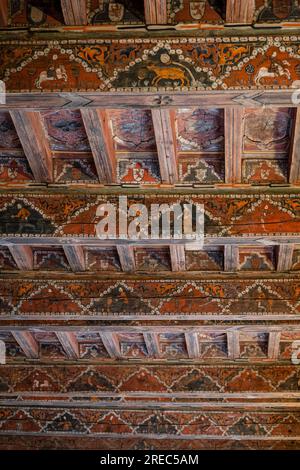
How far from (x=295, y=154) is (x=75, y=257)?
353 cm

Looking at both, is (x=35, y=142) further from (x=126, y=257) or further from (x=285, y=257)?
(x=285, y=257)

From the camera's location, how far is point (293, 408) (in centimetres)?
1446

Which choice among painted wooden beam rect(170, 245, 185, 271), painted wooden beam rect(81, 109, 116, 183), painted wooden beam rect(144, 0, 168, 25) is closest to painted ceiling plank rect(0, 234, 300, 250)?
painted wooden beam rect(170, 245, 185, 271)

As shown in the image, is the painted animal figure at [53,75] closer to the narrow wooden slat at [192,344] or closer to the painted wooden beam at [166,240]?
the painted wooden beam at [166,240]

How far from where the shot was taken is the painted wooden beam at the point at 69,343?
1208 centimetres

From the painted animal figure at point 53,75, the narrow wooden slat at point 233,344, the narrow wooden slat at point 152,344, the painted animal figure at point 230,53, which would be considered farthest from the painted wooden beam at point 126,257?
the painted animal figure at point 230,53

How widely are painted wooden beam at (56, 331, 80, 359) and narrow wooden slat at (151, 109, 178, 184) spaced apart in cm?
474

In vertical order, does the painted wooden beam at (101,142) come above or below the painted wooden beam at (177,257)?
above

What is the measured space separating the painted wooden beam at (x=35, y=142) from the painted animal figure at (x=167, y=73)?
4.52 ft

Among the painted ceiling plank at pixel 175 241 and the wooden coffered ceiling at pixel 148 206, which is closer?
the wooden coffered ceiling at pixel 148 206

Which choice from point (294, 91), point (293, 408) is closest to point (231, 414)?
point (293, 408)

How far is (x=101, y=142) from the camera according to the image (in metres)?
7.30

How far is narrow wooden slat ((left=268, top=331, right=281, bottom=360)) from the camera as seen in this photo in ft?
38.7

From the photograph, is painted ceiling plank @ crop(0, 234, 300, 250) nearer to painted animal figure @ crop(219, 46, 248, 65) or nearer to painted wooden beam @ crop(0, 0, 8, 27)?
painted animal figure @ crop(219, 46, 248, 65)
